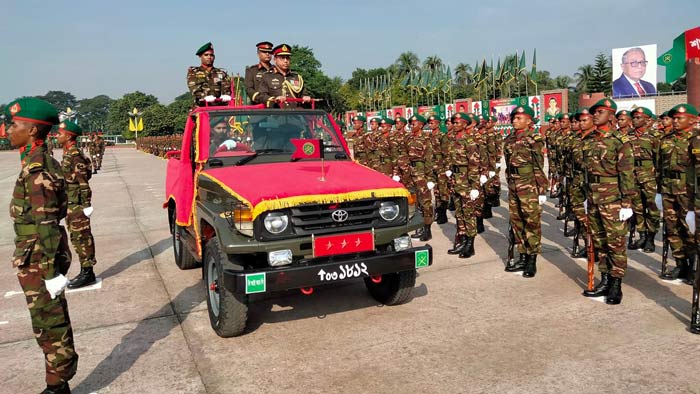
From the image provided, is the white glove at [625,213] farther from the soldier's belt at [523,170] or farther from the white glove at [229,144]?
the white glove at [229,144]

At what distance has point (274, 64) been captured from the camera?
7.83m

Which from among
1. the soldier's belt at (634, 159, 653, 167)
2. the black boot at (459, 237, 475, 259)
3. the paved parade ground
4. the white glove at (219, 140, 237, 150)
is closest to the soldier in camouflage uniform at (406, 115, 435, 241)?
the black boot at (459, 237, 475, 259)

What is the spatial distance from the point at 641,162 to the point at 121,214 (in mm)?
10915

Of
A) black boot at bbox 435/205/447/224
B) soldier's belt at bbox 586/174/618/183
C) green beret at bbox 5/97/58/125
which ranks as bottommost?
black boot at bbox 435/205/447/224

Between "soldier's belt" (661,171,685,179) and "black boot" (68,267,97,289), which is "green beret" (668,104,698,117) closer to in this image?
"soldier's belt" (661,171,685,179)

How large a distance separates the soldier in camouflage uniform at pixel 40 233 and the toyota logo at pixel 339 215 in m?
1.96

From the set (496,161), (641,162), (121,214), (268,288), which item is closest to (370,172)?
(268,288)

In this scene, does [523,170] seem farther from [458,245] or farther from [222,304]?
[222,304]

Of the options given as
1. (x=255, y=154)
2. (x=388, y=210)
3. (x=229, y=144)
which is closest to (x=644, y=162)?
(x=388, y=210)

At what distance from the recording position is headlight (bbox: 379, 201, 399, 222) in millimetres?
4594

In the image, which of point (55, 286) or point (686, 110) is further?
point (686, 110)

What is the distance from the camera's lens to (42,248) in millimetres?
3314

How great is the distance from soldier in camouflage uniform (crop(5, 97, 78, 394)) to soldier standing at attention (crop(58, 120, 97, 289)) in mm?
3171

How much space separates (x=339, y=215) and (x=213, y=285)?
4.27 feet
